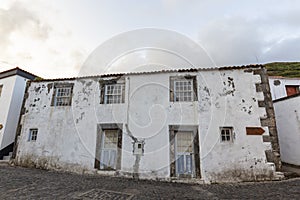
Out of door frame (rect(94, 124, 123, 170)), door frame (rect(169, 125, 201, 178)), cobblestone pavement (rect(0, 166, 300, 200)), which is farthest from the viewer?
door frame (rect(94, 124, 123, 170))

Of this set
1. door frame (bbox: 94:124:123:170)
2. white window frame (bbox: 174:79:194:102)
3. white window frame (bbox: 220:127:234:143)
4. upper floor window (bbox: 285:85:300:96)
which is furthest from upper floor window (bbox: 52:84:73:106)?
upper floor window (bbox: 285:85:300:96)

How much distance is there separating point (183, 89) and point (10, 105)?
1050 cm

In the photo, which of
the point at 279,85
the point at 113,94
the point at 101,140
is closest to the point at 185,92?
the point at 113,94

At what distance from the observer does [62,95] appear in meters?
10.2

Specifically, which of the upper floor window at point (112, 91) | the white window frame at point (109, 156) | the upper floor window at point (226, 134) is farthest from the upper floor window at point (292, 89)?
the white window frame at point (109, 156)

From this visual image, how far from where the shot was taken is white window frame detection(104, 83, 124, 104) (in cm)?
945

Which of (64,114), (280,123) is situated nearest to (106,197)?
(64,114)

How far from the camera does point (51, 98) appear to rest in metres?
10.2

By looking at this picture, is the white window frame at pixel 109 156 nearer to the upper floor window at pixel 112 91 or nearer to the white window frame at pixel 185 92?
the upper floor window at pixel 112 91

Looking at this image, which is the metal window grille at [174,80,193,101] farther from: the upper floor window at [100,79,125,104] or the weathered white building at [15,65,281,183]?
the upper floor window at [100,79,125,104]

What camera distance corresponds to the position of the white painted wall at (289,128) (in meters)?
9.29

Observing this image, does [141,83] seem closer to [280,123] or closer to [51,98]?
[51,98]

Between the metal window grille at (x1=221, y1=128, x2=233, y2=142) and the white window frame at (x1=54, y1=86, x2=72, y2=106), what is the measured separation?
26.0 ft

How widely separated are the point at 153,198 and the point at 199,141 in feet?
12.5
